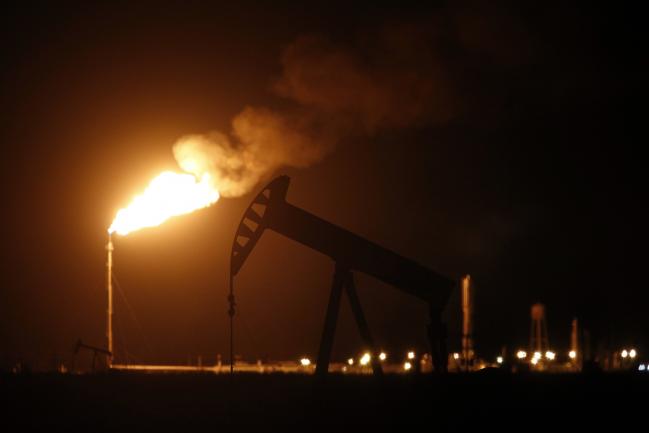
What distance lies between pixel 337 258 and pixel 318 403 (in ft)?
18.0

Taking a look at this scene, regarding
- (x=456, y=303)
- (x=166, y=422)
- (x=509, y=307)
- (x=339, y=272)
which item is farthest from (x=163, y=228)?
(x=166, y=422)

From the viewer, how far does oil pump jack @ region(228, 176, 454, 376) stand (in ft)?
74.0

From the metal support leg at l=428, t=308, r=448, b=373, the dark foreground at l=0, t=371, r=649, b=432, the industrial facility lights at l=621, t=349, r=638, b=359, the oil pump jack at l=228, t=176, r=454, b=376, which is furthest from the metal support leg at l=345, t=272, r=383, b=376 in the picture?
the industrial facility lights at l=621, t=349, r=638, b=359

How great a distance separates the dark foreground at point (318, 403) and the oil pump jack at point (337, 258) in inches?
90.8

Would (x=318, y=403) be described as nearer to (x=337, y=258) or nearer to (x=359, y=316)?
(x=337, y=258)

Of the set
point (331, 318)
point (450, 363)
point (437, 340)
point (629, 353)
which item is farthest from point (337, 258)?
point (629, 353)

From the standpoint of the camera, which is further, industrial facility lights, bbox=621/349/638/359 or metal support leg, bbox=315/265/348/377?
industrial facility lights, bbox=621/349/638/359

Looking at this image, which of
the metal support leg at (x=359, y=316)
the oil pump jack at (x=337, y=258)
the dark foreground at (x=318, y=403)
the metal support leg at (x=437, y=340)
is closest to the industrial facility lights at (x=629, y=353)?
the metal support leg at (x=437, y=340)

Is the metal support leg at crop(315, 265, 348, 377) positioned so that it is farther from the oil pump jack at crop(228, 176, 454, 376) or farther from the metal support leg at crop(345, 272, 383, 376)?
the metal support leg at crop(345, 272, 383, 376)

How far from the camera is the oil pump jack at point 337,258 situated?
22562mm

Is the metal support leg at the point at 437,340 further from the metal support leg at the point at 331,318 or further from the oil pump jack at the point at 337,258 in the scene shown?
the metal support leg at the point at 331,318

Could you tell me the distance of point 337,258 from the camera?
23.0 m

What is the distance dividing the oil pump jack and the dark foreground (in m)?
2.31

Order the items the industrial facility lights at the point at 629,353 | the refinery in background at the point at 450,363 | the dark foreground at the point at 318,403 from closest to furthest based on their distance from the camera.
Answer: the dark foreground at the point at 318,403 → the refinery in background at the point at 450,363 → the industrial facility lights at the point at 629,353
